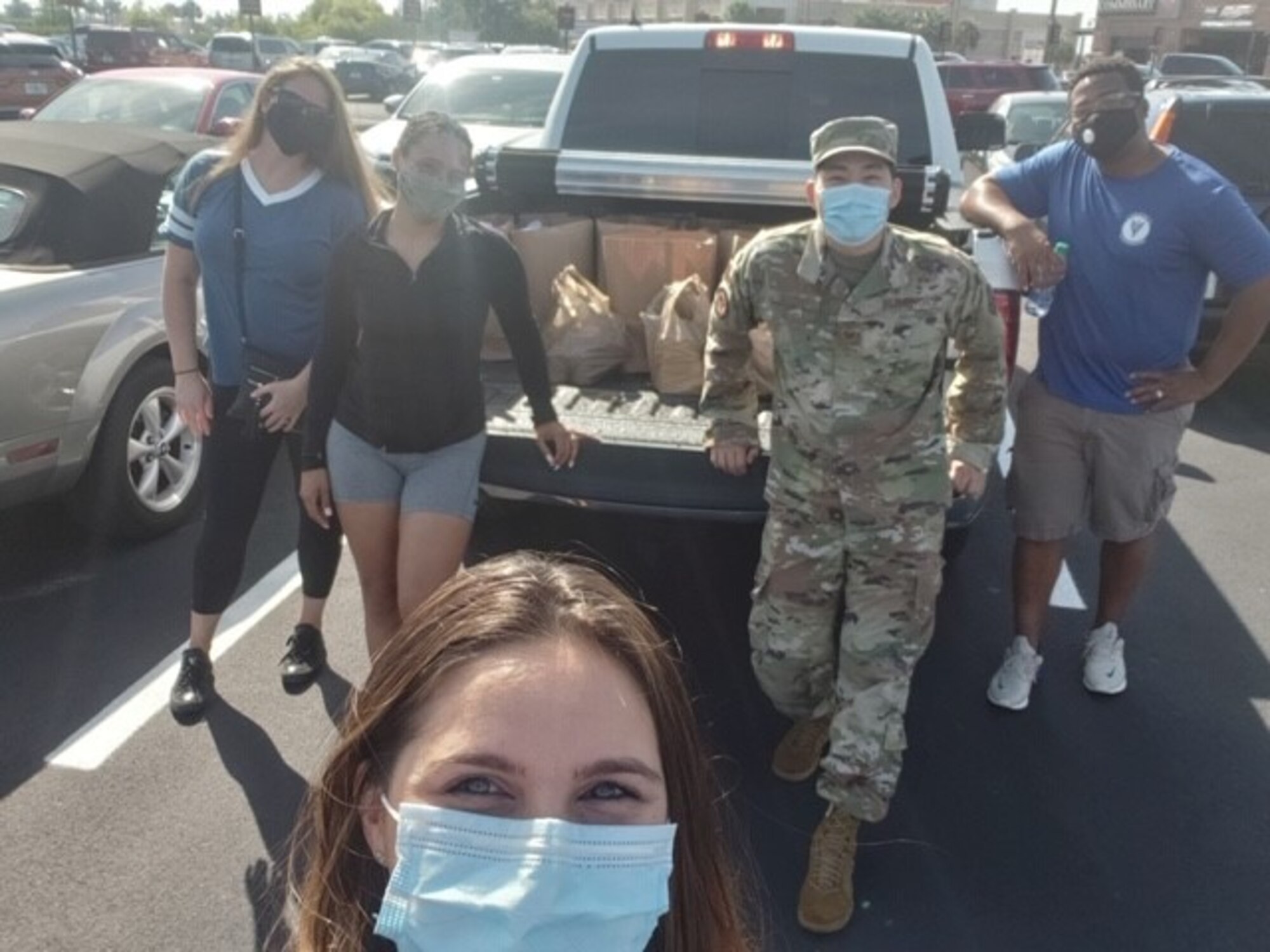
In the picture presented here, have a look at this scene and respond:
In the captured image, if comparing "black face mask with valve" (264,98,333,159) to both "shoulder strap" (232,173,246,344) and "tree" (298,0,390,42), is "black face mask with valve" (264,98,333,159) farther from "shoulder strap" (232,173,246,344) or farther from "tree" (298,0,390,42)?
"tree" (298,0,390,42)

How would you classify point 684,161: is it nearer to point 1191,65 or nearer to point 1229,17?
point 1191,65

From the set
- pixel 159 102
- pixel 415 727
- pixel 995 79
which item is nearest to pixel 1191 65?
pixel 995 79

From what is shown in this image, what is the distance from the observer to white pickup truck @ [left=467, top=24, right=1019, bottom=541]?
3.63 meters

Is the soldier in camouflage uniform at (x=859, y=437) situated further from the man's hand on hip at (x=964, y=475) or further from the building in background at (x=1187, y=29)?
the building in background at (x=1187, y=29)

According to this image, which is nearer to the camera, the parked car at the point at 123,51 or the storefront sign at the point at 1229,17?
the parked car at the point at 123,51

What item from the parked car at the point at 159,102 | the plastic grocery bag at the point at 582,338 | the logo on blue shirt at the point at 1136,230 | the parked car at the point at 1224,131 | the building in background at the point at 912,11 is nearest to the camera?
the logo on blue shirt at the point at 1136,230

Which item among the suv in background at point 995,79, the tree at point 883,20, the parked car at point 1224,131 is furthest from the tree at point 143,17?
the parked car at point 1224,131

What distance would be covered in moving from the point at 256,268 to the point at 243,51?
3690 cm

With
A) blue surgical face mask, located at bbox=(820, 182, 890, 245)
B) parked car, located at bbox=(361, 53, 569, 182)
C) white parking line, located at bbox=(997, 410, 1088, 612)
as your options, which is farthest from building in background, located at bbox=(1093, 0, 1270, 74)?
blue surgical face mask, located at bbox=(820, 182, 890, 245)

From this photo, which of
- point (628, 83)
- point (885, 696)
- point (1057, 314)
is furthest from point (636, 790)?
point (628, 83)

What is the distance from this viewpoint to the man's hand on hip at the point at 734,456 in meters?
3.27

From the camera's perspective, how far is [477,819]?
1.23m

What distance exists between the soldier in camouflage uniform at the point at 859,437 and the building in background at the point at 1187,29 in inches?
1924

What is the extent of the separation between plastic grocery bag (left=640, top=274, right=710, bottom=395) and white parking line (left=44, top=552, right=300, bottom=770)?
180cm
